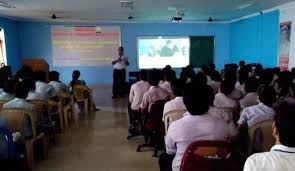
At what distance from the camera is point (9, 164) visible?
109 inches

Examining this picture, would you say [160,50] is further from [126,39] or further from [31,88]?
[31,88]

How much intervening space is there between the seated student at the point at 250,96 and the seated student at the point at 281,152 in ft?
7.88

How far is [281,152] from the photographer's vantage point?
1455 millimetres

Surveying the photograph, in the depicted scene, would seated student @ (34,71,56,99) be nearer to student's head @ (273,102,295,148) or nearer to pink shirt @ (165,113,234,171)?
pink shirt @ (165,113,234,171)

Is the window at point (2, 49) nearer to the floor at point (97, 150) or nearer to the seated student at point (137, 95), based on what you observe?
the floor at point (97, 150)

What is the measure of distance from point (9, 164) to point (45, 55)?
29.5ft

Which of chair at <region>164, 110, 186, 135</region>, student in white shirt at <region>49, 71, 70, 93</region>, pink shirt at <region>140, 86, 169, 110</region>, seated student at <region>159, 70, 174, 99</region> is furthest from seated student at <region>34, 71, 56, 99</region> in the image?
chair at <region>164, 110, 186, 135</region>

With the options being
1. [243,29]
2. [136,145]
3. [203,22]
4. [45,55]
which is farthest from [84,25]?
[136,145]

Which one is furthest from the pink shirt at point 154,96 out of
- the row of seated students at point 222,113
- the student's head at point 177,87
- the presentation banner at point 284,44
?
the presentation banner at point 284,44

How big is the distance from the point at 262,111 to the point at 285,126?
1.48m

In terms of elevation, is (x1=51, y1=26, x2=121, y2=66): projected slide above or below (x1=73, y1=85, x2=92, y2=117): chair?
above

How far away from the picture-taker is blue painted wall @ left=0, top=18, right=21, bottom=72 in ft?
32.3

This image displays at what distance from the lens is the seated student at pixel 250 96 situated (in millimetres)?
3861

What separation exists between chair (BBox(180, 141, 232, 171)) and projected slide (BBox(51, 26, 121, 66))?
9.60 m
